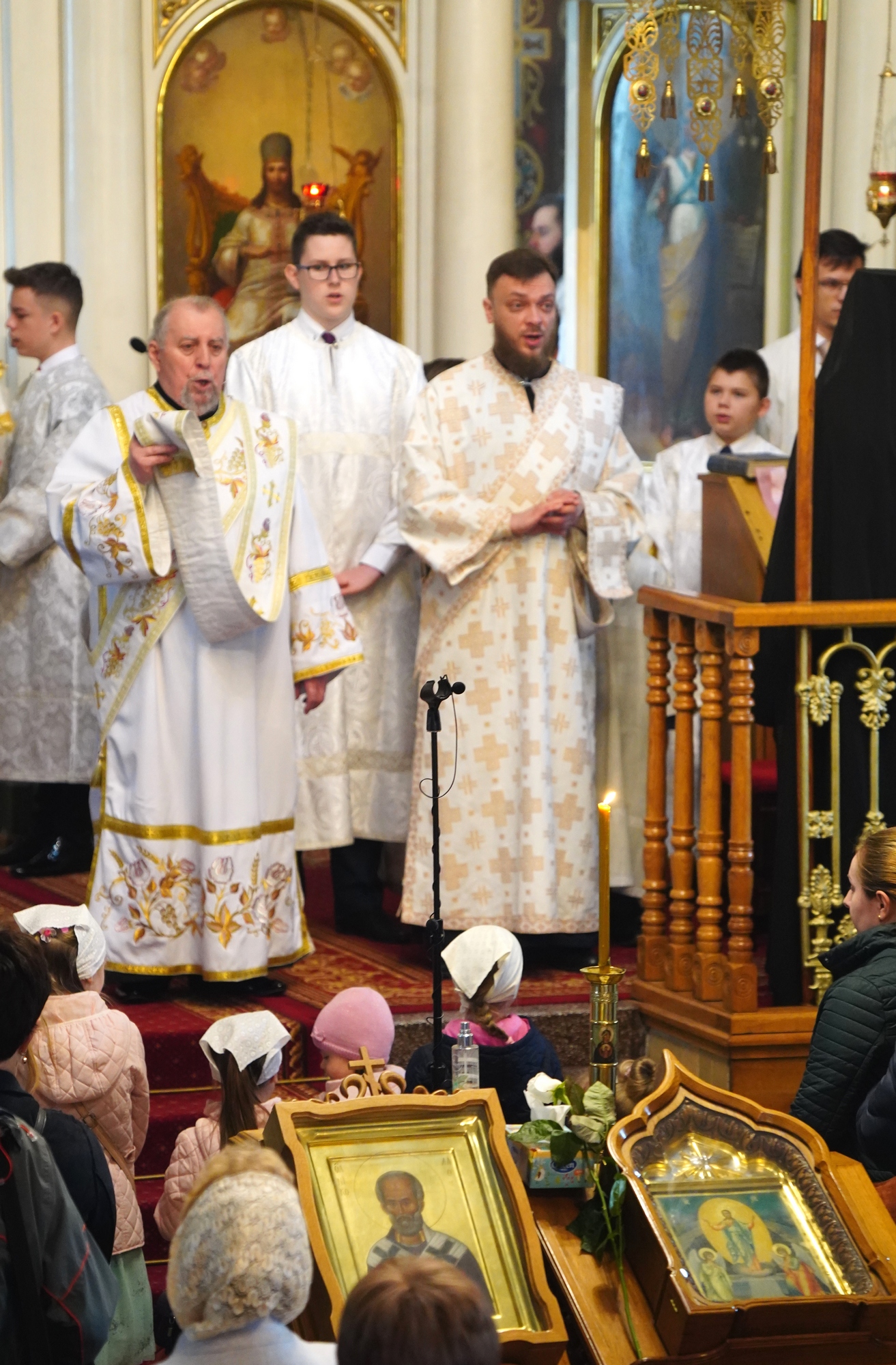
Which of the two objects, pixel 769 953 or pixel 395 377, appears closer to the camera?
pixel 769 953

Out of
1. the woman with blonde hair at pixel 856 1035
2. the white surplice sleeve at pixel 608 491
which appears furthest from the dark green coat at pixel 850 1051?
the white surplice sleeve at pixel 608 491

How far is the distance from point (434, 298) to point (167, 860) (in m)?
3.89

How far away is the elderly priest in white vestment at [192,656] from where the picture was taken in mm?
5438

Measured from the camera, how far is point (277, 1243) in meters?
2.40

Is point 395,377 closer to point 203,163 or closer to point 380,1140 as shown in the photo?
point 203,163

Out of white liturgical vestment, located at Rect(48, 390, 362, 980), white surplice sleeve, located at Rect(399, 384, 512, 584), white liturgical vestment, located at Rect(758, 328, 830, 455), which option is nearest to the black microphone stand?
white liturgical vestment, located at Rect(48, 390, 362, 980)

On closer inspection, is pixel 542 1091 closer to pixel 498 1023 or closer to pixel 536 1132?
pixel 536 1132

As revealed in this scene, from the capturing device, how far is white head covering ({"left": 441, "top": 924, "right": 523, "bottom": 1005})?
4.06 meters

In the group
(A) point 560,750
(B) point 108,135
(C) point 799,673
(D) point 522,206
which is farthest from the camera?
(D) point 522,206

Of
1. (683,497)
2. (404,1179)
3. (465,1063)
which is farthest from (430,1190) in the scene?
(683,497)

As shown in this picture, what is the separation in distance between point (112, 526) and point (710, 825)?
182 cm

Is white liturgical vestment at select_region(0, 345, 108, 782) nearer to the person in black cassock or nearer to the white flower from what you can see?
the person in black cassock

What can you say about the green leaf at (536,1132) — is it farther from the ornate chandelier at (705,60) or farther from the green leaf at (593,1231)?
the ornate chandelier at (705,60)

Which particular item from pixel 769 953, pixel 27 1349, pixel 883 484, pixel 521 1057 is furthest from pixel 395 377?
pixel 27 1349
